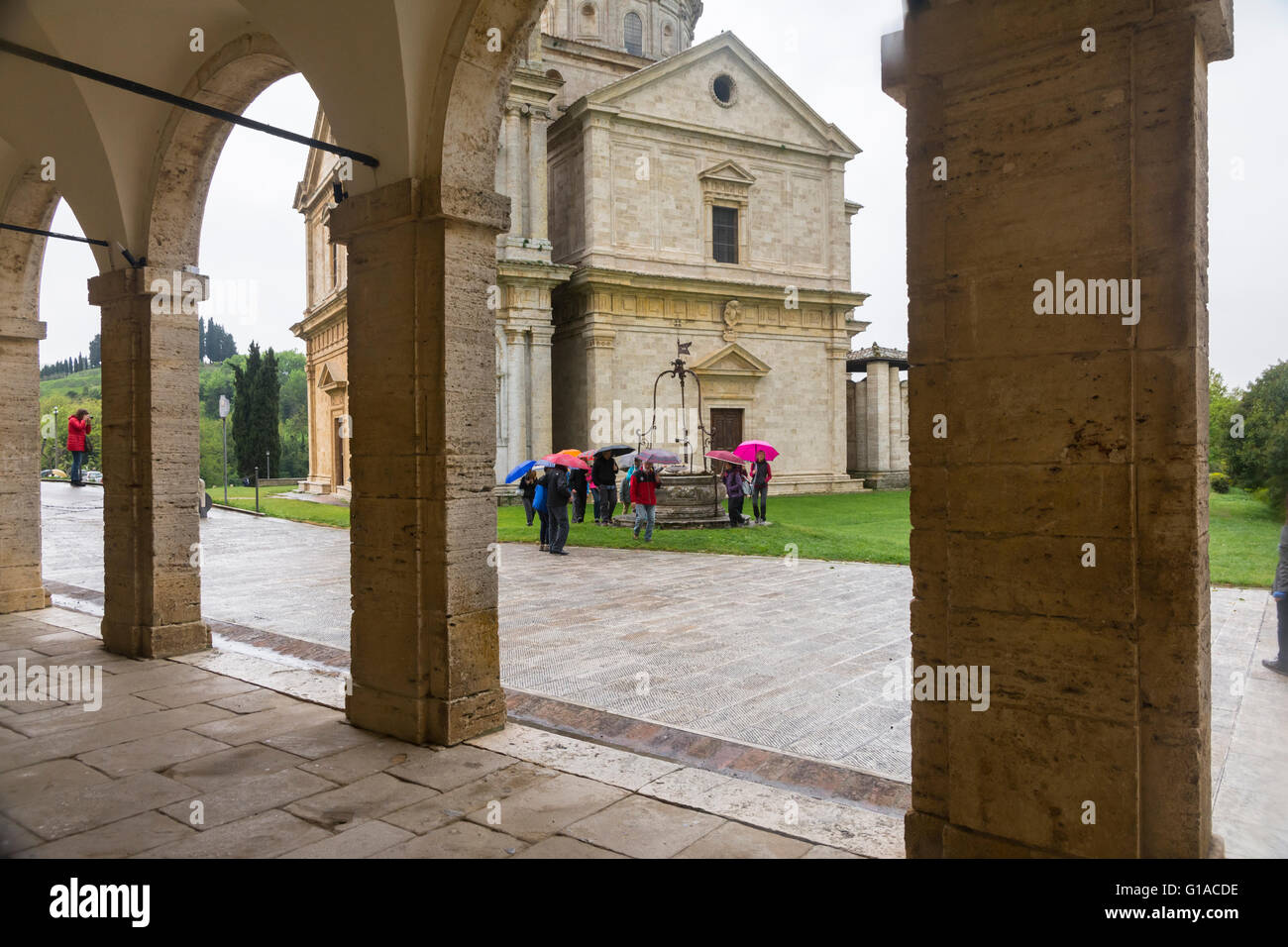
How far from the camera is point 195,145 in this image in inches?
250

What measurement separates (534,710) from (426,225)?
292cm

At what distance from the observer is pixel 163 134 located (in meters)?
6.29

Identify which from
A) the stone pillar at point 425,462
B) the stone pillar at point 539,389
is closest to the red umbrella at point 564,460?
the stone pillar at point 425,462

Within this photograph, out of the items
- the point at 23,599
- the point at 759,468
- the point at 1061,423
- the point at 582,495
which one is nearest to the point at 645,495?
the point at 759,468

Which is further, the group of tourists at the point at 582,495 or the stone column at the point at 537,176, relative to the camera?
the stone column at the point at 537,176

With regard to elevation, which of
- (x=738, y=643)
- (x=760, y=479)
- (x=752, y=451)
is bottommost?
(x=738, y=643)

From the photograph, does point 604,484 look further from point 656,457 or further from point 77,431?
point 77,431

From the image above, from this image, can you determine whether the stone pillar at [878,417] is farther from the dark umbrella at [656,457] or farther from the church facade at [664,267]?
the dark umbrella at [656,457]

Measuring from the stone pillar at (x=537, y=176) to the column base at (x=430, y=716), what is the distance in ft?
65.8

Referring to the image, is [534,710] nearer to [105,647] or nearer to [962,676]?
[962,676]

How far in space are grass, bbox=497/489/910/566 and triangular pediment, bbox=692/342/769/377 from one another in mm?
5827

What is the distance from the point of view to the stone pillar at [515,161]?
22.8 meters
